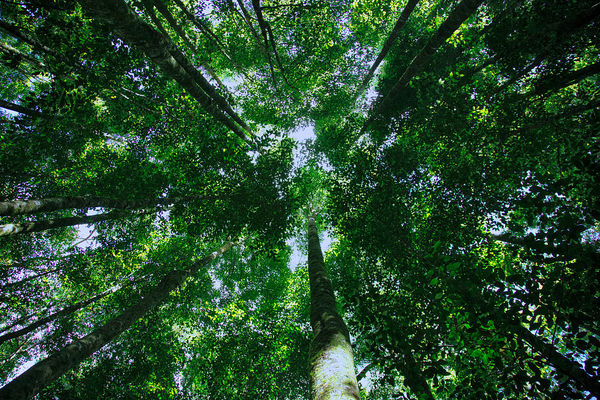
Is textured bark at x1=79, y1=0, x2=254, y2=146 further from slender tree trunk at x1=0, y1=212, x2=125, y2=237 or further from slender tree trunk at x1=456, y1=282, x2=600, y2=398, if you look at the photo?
slender tree trunk at x1=456, y1=282, x2=600, y2=398

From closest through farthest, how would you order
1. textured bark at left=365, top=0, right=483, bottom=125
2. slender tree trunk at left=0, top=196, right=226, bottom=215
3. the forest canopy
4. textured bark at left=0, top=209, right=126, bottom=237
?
the forest canopy → slender tree trunk at left=0, top=196, right=226, bottom=215 → textured bark at left=0, top=209, right=126, bottom=237 → textured bark at left=365, top=0, right=483, bottom=125

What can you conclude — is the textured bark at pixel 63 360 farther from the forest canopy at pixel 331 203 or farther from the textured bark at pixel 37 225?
the textured bark at pixel 37 225

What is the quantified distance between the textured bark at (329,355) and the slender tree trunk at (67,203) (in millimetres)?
5044

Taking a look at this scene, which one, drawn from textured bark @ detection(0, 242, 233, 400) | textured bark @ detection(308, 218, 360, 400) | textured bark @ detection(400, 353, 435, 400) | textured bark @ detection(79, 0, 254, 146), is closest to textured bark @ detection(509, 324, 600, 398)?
textured bark @ detection(400, 353, 435, 400)

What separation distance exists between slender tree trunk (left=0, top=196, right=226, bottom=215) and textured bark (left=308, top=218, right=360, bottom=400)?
5044 millimetres

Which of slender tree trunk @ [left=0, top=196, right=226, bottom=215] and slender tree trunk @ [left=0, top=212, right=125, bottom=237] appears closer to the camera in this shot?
slender tree trunk @ [left=0, top=196, right=226, bottom=215]

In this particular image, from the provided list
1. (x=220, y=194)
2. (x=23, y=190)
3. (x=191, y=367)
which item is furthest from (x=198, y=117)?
(x=191, y=367)

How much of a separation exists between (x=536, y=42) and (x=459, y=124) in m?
2.03

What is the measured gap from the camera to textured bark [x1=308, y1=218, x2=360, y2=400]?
7.95 feet

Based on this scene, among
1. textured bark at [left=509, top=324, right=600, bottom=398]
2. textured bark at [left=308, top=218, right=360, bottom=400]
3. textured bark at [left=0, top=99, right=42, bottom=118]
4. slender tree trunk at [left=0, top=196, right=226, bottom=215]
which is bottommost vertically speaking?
textured bark at [left=509, top=324, right=600, bottom=398]

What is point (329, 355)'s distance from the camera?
2.96 m

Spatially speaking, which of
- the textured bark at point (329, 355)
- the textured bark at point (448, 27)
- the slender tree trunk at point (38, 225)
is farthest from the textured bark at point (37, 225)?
the textured bark at point (448, 27)

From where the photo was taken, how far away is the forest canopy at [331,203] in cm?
296

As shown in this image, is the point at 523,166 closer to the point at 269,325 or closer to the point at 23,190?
the point at 269,325
